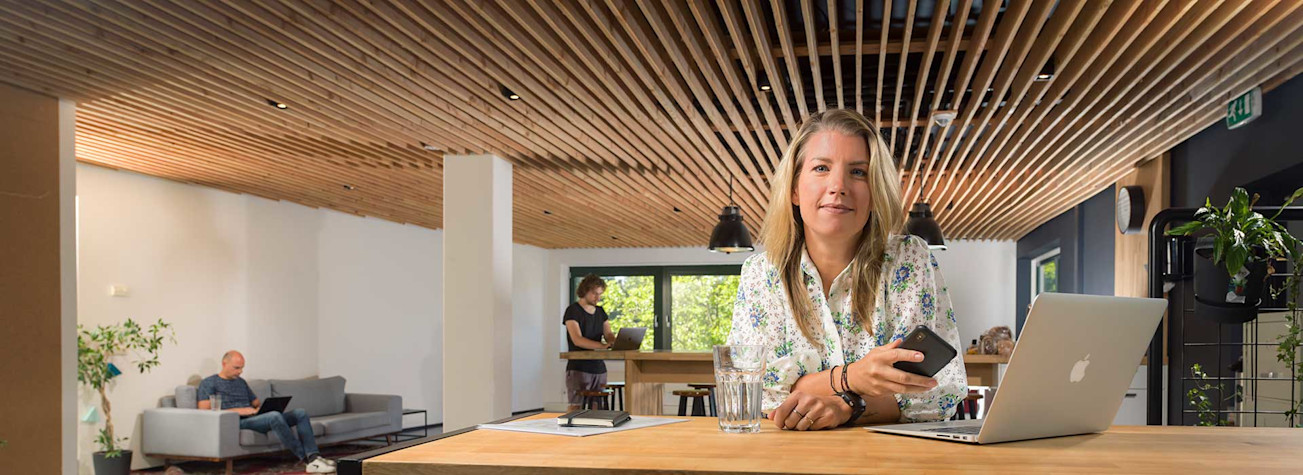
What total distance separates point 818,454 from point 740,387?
0.98ft

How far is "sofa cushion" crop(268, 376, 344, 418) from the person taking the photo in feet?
29.8

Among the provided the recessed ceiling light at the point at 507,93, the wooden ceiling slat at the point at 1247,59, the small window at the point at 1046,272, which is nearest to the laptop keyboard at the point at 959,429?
the wooden ceiling slat at the point at 1247,59

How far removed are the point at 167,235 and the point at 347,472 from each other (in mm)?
7865

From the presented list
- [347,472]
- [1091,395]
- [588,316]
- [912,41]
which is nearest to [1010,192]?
[588,316]

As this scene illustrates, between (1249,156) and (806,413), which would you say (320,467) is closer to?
(1249,156)

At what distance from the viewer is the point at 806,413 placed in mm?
1514

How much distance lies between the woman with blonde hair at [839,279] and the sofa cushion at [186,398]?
7336mm

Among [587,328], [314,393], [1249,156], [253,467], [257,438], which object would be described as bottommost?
[253,467]

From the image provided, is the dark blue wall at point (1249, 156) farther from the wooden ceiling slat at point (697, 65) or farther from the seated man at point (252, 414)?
the seated man at point (252, 414)

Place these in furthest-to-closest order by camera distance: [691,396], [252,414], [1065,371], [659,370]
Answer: [691,396], [252,414], [659,370], [1065,371]

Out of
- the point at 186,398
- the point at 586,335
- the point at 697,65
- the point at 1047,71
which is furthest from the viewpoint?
the point at 586,335

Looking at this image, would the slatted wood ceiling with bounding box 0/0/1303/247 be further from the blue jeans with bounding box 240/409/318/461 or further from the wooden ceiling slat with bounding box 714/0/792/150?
the blue jeans with bounding box 240/409/318/461

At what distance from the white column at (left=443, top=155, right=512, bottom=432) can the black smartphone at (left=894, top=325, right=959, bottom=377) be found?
18.1 ft

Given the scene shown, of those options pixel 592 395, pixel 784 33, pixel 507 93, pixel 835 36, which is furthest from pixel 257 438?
pixel 835 36
